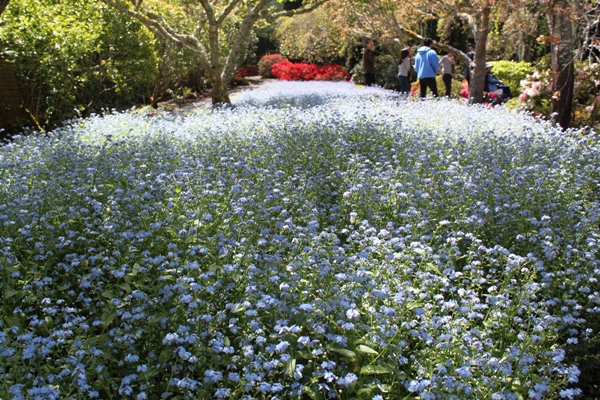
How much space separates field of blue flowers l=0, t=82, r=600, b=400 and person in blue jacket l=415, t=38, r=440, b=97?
260 inches

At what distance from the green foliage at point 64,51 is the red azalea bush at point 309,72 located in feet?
41.7

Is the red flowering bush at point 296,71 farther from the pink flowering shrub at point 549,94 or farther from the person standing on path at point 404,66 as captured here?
the pink flowering shrub at point 549,94

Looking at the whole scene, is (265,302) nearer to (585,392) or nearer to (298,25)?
(585,392)

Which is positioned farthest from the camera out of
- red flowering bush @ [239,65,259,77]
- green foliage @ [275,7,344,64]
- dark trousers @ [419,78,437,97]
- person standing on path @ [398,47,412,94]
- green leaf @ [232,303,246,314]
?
red flowering bush @ [239,65,259,77]

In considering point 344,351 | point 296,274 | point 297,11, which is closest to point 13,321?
point 296,274

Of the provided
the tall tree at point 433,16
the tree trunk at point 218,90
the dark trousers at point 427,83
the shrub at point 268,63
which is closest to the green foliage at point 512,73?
the tall tree at point 433,16

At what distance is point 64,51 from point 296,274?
8.51 meters

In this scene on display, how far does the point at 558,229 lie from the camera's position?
388 cm

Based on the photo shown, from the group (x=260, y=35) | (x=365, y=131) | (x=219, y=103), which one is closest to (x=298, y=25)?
(x=260, y=35)

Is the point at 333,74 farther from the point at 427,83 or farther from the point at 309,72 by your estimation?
the point at 427,83

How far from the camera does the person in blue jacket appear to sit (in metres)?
12.2

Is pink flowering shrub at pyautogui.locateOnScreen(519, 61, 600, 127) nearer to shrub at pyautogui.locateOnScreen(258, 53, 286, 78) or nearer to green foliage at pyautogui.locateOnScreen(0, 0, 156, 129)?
green foliage at pyautogui.locateOnScreen(0, 0, 156, 129)

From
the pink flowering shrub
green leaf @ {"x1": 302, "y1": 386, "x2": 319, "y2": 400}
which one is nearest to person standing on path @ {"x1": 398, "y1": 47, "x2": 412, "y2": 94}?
the pink flowering shrub

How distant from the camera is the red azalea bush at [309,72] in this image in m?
25.1
